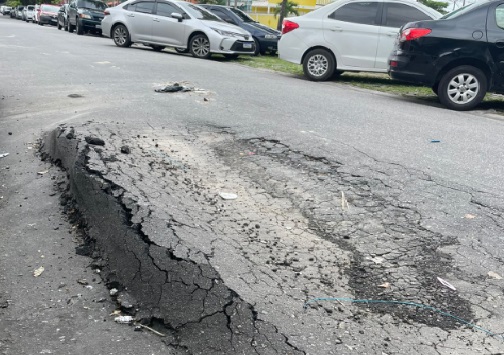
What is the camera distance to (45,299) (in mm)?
3012

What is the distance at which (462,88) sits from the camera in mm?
8727

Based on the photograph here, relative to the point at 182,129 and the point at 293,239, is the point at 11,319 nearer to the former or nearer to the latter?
the point at 293,239

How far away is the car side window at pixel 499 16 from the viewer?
853 centimetres

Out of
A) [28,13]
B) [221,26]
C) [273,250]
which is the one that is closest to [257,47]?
[221,26]

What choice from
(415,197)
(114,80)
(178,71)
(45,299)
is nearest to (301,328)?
(45,299)

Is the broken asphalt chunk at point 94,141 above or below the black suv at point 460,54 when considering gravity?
below

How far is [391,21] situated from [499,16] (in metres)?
A: 2.83

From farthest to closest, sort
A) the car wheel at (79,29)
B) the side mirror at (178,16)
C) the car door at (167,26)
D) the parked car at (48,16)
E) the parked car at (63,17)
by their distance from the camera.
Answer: the parked car at (48,16) < the parked car at (63,17) < the car wheel at (79,29) < the car door at (167,26) < the side mirror at (178,16)

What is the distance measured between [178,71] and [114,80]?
5.55ft

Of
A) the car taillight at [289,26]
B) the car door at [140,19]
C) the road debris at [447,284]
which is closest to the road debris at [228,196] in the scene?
the road debris at [447,284]

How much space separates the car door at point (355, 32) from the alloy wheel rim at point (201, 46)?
4.62 m

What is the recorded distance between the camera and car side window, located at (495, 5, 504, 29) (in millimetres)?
8530

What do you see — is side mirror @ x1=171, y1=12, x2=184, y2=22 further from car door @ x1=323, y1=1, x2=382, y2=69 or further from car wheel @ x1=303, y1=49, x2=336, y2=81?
car door @ x1=323, y1=1, x2=382, y2=69

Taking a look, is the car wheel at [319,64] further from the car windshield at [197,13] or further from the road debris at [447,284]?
the road debris at [447,284]
